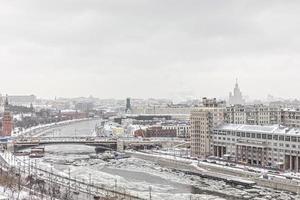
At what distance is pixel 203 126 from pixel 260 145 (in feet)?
18.1

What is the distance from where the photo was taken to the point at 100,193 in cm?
2200

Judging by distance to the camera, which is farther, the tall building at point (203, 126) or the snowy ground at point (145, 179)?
the tall building at point (203, 126)

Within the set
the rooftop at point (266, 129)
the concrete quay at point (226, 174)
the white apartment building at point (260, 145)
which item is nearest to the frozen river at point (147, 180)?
the concrete quay at point (226, 174)

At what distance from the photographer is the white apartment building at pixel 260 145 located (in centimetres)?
2845

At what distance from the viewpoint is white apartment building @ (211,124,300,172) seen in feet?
93.4

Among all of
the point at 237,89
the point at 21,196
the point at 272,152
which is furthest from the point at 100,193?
the point at 237,89

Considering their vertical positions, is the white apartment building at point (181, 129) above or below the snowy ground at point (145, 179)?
above

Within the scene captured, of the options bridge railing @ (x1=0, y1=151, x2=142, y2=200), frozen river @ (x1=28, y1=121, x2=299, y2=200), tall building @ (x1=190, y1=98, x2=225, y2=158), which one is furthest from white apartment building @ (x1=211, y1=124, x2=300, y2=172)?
bridge railing @ (x1=0, y1=151, x2=142, y2=200)

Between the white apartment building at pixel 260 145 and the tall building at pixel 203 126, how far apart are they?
1.50 ft

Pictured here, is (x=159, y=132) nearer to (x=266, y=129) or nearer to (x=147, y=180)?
(x=266, y=129)

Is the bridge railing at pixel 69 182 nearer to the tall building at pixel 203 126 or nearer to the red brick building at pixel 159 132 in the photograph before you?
the tall building at pixel 203 126

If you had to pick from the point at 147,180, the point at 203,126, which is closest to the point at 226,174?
the point at 147,180

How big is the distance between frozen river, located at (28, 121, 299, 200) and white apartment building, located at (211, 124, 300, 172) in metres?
4.11

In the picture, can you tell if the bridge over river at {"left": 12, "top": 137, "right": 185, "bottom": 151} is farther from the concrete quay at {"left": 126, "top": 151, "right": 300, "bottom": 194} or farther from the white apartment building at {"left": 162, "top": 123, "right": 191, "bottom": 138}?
the white apartment building at {"left": 162, "top": 123, "right": 191, "bottom": 138}
